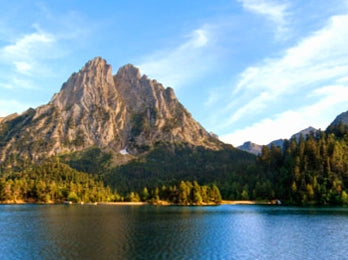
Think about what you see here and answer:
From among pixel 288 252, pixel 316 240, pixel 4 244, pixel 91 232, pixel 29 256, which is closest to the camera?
pixel 29 256

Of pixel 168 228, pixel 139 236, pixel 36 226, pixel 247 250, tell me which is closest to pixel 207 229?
pixel 168 228

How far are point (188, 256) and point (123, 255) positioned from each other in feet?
40.3

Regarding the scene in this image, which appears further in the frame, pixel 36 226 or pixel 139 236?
pixel 36 226

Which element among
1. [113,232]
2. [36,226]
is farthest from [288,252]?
[36,226]

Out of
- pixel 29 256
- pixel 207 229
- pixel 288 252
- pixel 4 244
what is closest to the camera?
pixel 29 256

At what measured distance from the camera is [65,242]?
276 ft

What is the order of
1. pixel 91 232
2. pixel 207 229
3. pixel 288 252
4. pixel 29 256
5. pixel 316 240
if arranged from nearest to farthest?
1. pixel 29 256
2. pixel 288 252
3. pixel 316 240
4. pixel 91 232
5. pixel 207 229

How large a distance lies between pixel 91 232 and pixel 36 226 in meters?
26.4

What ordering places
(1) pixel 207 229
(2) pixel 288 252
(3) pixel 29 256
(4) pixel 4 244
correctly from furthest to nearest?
(1) pixel 207 229 < (4) pixel 4 244 < (2) pixel 288 252 < (3) pixel 29 256

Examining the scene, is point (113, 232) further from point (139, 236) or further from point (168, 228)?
point (168, 228)

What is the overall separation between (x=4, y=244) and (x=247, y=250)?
53.9 meters

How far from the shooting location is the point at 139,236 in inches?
3706

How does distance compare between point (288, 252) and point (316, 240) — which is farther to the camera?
point (316, 240)

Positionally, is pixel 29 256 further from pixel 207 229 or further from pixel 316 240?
pixel 316 240
